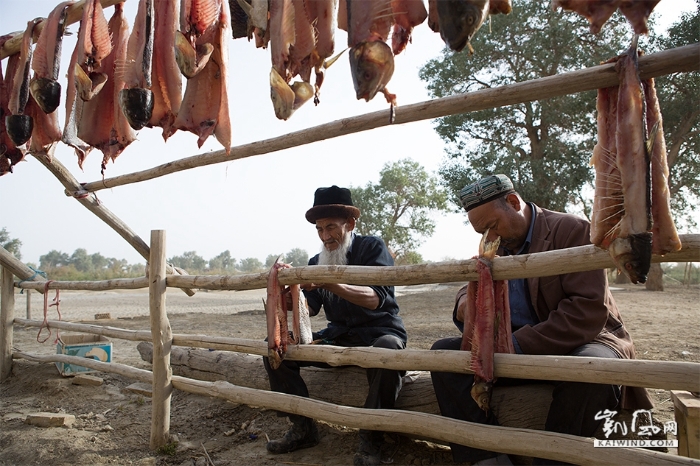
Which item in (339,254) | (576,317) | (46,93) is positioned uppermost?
(46,93)

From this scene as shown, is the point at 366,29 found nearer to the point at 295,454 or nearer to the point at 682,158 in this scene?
the point at 295,454

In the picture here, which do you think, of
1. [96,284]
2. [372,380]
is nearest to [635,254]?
[372,380]

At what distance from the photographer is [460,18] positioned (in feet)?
4.37

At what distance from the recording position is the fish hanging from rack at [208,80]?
206 centimetres

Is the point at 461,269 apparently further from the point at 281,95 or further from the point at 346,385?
the point at 346,385

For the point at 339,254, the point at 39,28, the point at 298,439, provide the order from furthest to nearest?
the point at 339,254
the point at 298,439
the point at 39,28

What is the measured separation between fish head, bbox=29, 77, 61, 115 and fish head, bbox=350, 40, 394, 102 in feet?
6.24

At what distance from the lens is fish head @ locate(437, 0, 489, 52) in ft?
4.31

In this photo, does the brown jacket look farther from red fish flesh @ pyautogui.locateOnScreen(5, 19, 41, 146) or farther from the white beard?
red fish flesh @ pyautogui.locateOnScreen(5, 19, 41, 146)

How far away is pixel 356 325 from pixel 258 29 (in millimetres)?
2224

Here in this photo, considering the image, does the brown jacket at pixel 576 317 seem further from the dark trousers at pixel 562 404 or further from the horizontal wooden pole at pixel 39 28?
the horizontal wooden pole at pixel 39 28

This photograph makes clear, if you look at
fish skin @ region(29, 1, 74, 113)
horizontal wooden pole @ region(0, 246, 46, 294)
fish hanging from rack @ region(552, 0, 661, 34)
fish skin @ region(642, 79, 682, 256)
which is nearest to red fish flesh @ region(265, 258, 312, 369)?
fish skin @ region(29, 1, 74, 113)

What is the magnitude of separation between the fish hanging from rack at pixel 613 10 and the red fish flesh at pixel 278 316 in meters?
2.15

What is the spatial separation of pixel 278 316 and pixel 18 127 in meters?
1.80
